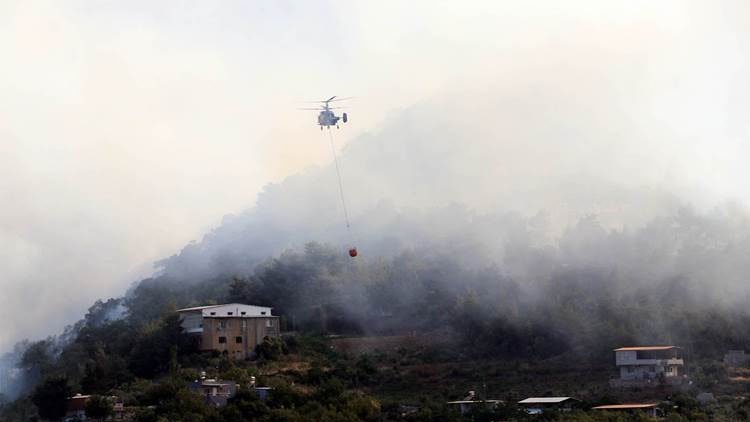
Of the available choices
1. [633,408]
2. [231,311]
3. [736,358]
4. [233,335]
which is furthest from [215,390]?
[736,358]

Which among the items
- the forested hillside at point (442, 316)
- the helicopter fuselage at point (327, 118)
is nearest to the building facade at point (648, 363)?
the forested hillside at point (442, 316)

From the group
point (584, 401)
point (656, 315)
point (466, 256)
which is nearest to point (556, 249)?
point (466, 256)

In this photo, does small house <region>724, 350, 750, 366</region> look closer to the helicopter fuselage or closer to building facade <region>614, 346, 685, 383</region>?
building facade <region>614, 346, 685, 383</region>

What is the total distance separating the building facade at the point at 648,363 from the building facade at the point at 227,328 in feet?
60.0

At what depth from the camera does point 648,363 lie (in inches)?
2608

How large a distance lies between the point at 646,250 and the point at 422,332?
41.7 feet

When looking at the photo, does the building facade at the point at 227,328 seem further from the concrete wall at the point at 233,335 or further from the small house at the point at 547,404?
the small house at the point at 547,404

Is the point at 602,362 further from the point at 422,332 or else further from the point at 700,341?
the point at 422,332

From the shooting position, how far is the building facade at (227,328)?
237 ft

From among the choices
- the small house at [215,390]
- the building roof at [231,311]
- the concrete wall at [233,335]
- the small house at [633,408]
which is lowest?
the small house at [633,408]

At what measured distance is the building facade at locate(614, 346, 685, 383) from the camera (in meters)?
65.9

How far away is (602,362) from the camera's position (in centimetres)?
6869

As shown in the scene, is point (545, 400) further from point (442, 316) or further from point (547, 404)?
point (442, 316)

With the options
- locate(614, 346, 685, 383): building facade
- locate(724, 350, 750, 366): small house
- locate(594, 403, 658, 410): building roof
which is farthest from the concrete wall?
locate(724, 350, 750, 366): small house
